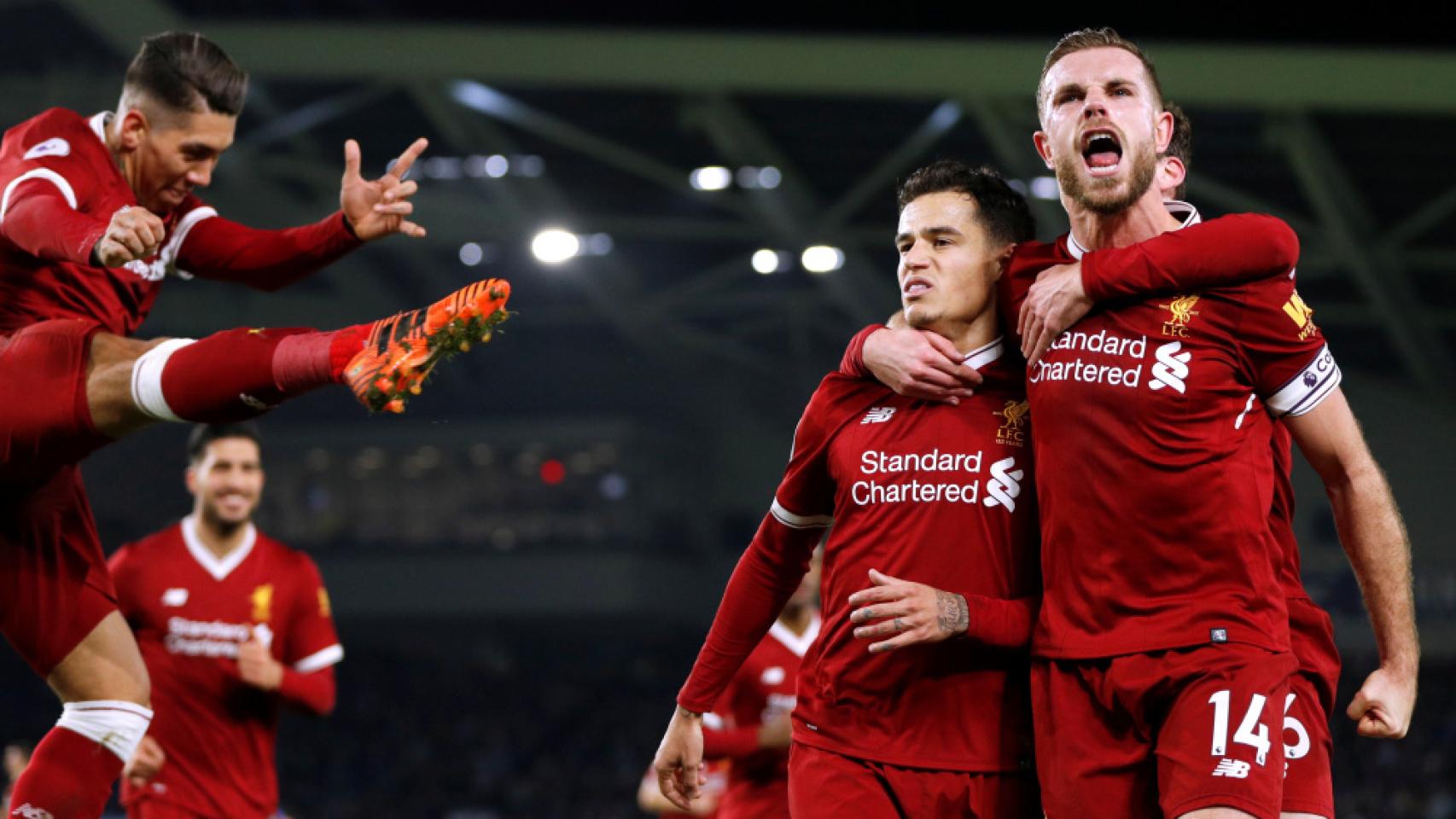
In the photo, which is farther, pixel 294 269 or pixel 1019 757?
pixel 294 269

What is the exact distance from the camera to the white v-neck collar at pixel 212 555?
6547 millimetres

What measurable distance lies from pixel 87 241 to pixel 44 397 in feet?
1.61

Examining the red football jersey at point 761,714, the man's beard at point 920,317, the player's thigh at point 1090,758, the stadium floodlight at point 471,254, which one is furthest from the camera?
the stadium floodlight at point 471,254

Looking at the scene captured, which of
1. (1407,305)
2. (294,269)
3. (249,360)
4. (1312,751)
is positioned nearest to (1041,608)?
(1312,751)

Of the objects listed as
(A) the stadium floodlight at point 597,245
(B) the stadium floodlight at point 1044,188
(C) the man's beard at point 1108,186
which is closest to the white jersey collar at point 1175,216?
(C) the man's beard at point 1108,186

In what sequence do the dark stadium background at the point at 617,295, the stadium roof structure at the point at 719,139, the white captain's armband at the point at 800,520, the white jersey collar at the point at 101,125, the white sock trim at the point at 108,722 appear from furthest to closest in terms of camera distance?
the dark stadium background at the point at 617,295
the stadium roof structure at the point at 719,139
the white sock trim at the point at 108,722
the white jersey collar at the point at 101,125
the white captain's armband at the point at 800,520

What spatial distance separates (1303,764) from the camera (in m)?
3.62

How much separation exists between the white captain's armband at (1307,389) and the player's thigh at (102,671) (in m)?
3.28

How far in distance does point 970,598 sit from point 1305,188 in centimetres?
1514

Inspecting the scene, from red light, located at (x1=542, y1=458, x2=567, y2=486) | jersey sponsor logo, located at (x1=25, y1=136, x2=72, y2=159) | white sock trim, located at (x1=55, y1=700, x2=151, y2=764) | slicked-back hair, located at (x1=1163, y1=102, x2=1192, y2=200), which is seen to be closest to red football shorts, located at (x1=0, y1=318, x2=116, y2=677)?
white sock trim, located at (x1=55, y1=700, x2=151, y2=764)

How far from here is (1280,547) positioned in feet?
12.3

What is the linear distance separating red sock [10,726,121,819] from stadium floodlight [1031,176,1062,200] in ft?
47.2

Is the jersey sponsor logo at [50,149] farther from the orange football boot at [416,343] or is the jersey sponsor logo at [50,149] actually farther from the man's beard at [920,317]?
the man's beard at [920,317]

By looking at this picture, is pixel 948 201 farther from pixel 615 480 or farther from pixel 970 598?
pixel 615 480
